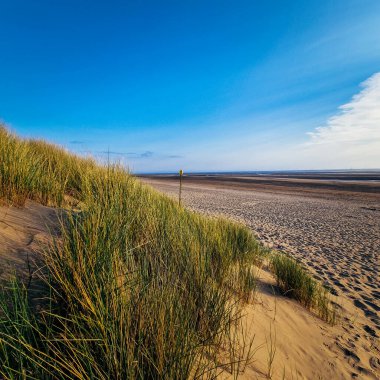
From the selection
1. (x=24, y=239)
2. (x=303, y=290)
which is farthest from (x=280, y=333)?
(x=24, y=239)

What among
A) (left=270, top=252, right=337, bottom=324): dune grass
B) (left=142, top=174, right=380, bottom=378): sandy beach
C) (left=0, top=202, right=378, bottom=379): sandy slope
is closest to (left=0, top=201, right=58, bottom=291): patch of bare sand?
(left=0, top=202, right=378, bottom=379): sandy slope

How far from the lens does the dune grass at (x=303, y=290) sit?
3.33 m

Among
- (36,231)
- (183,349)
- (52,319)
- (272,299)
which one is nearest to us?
(183,349)

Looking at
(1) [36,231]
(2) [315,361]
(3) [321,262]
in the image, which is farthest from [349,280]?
(1) [36,231]

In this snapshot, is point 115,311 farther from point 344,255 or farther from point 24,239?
point 344,255

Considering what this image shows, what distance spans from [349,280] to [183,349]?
5.20 meters

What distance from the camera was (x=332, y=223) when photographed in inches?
426

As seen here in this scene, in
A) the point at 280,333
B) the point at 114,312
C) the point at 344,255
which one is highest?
the point at 114,312

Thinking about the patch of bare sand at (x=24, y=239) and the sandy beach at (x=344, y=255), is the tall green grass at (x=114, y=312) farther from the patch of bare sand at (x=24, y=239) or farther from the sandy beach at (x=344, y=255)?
the sandy beach at (x=344, y=255)

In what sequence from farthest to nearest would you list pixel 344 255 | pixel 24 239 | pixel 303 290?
pixel 344 255
pixel 303 290
pixel 24 239

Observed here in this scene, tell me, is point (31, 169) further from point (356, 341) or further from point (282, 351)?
point (356, 341)

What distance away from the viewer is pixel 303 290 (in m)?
3.59

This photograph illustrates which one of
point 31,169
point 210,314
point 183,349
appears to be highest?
point 31,169

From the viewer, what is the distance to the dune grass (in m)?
3.33
